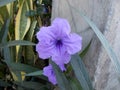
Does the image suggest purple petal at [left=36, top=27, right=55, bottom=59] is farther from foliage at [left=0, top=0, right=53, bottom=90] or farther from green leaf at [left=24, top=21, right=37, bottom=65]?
green leaf at [left=24, top=21, right=37, bottom=65]

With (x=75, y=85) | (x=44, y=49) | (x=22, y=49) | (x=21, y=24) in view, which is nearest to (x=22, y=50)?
(x=22, y=49)

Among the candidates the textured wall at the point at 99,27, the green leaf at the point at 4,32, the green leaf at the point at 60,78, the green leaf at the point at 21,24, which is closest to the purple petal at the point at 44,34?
the green leaf at the point at 60,78

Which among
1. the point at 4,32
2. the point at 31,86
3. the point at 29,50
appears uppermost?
the point at 4,32

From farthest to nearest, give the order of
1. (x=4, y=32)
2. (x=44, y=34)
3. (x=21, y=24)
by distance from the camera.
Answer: (x=21, y=24), (x=4, y=32), (x=44, y=34)

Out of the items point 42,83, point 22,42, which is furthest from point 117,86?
point 22,42

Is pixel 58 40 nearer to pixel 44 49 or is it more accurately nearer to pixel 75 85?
pixel 44 49

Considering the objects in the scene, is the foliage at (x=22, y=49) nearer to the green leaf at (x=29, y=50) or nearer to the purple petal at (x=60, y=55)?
the green leaf at (x=29, y=50)

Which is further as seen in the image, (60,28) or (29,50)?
(29,50)
